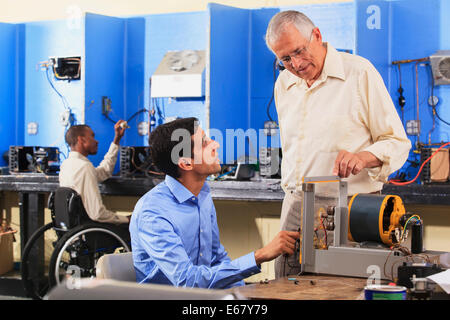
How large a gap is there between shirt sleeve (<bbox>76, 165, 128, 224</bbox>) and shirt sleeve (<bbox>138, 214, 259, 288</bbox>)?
2.52 m

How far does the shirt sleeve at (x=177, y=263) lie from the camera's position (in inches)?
70.3

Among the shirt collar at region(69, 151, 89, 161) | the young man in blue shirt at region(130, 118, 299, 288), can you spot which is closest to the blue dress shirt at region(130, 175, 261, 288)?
the young man in blue shirt at region(130, 118, 299, 288)

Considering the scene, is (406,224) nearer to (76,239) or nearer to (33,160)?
(76,239)

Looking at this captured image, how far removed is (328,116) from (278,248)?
0.59 m

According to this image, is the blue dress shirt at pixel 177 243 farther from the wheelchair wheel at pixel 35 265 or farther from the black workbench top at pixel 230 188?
the wheelchair wheel at pixel 35 265

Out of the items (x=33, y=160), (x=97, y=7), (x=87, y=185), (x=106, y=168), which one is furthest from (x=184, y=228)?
(x=97, y=7)

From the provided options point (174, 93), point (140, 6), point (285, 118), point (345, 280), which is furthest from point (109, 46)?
point (345, 280)

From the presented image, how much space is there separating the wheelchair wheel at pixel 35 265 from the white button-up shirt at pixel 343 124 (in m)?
2.82

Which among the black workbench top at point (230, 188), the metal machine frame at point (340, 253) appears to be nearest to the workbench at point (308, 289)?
the metal machine frame at point (340, 253)

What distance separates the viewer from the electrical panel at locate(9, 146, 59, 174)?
5.29m

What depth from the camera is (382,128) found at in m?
2.14

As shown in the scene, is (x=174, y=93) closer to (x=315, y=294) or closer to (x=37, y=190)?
(x=37, y=190)

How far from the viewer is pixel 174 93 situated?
211 inches
